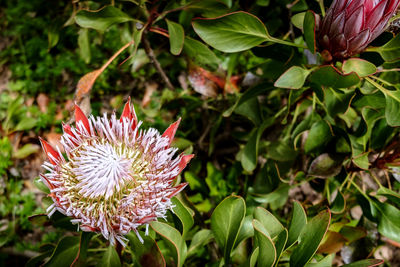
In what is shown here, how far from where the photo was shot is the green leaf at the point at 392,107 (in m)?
1.10

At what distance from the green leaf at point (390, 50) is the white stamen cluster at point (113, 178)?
75 centimetres

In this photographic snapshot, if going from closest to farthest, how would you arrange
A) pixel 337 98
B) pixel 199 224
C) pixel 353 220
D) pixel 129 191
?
pixel 129 191 → pixel 337 98 → pixel 199 224 → pixel 353 220

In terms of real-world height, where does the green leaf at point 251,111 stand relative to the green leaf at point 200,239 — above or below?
above

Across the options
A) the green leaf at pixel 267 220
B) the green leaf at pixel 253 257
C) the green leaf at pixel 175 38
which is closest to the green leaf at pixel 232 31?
the green leaf at pixel 175 38

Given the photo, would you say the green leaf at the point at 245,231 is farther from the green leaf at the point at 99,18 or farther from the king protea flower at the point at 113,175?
the green leaf at the point at 99,18

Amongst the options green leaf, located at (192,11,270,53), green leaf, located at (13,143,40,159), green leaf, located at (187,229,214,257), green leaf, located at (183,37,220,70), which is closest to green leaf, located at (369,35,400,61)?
green leaf, located at (192,11,270,53)

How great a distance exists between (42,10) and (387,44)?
1754mm

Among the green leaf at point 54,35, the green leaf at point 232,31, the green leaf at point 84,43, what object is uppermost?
the green leaf at point 232,31

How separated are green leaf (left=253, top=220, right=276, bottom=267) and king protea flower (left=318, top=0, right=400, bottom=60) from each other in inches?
23.3

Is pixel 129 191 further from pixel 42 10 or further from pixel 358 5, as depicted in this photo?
pixel 42 10

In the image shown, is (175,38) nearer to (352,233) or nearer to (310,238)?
(310,238)

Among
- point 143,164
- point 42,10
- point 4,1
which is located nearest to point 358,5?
point 143,164

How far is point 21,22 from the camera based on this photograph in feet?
7.52

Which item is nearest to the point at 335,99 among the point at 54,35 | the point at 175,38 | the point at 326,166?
the point at 326,166
